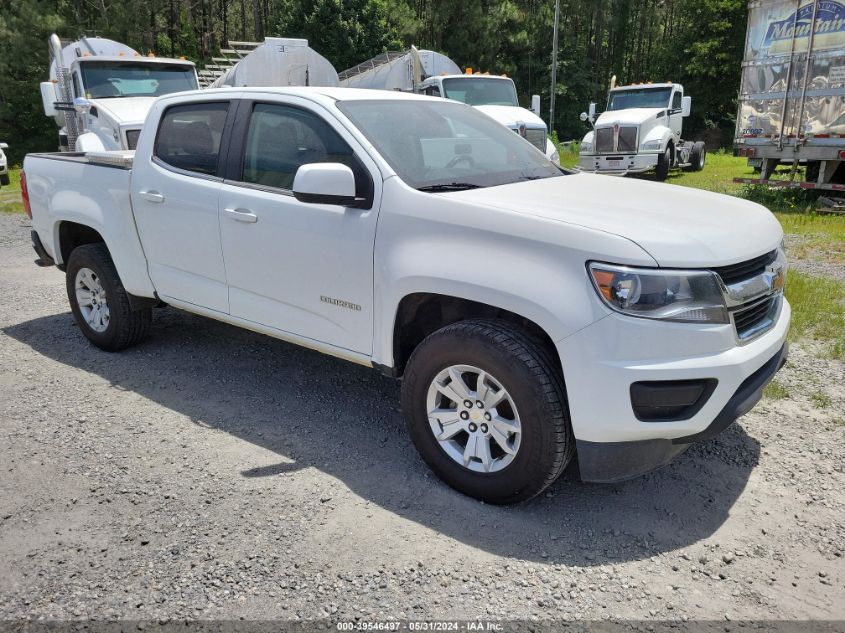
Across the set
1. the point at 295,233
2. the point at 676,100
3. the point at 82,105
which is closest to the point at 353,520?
the point at 295,233

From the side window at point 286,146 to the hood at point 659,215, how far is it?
0.79 m

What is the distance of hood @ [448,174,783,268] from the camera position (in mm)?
2855

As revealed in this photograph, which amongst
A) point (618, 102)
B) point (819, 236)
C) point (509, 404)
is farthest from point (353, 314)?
point (618, 102)

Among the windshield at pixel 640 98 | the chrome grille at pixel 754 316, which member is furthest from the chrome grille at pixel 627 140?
the chrome grille at pixel 754 316

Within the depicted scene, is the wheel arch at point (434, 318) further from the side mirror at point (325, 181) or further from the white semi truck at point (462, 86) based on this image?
the white semi truck at point (462, 86)

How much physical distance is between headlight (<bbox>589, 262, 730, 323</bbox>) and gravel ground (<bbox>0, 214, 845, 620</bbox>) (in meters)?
1.04

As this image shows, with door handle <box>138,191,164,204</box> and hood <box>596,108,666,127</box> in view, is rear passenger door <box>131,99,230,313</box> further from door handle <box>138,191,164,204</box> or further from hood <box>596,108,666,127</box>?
hood <box>596,108,666,127</box>

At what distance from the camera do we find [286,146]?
400cm

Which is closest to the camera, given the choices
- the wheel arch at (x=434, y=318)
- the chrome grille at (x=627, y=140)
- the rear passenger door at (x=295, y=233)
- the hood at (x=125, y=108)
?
the wheel arch at (x=434, y=318)

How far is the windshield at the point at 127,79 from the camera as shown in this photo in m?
11.9

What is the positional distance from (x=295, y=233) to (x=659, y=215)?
6.20 ft

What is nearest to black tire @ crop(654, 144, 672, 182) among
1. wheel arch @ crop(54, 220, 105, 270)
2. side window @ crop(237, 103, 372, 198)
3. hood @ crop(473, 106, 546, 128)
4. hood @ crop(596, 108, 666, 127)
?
hood @ crop(596, 108, 666, 127)

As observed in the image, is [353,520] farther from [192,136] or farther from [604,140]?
[604,140]

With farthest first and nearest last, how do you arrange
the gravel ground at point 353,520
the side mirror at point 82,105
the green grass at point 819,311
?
the side mirror at point 82,105 < the green grass at point 819,311 < the gravel ground at point 353,520
